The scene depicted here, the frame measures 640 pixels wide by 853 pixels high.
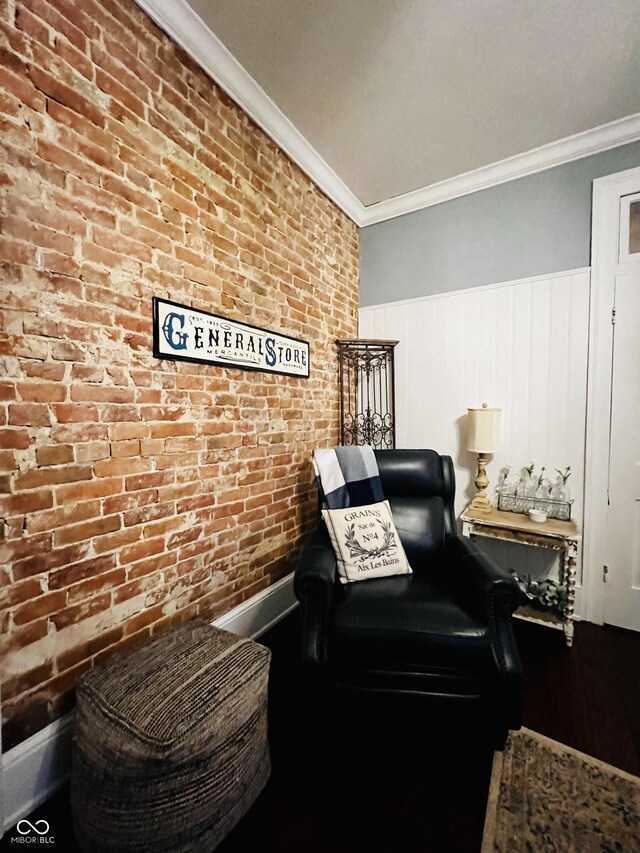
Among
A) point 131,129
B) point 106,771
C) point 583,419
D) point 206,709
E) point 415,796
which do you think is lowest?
point 415,796

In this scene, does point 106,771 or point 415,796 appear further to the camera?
point 415,796

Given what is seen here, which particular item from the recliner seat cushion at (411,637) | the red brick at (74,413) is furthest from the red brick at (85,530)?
the recliner seat cushion at (411,637)

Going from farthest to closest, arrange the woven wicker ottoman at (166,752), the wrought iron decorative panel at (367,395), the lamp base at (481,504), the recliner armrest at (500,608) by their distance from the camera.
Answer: the wrought iron decorative panel at (367,395), the lamp base at (481,504), the recliner armrest at (500,608), the woven wicker ottoman at (166,752)

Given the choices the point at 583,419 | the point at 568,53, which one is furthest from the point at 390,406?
the point at 568,53

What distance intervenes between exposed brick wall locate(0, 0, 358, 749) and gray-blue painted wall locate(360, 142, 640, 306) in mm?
1157

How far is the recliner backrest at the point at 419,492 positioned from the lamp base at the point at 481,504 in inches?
13.1

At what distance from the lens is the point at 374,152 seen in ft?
7.49

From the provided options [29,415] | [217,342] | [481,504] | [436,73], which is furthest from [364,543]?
[436,73]

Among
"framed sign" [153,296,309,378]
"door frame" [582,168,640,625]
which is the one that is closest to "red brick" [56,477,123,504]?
"framed sign" [153,296,309,378]

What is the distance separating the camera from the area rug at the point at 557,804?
3.40 ft

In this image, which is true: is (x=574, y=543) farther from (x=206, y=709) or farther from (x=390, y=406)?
(x=206, y=709)

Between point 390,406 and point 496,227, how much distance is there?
1.47 meters

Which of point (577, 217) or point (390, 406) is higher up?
point (577, 217)

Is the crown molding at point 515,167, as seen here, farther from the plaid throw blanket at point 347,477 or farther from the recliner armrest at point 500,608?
the recliner armrest at point 500,608
